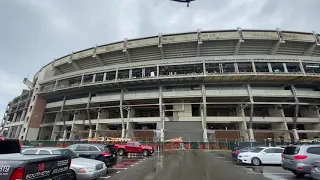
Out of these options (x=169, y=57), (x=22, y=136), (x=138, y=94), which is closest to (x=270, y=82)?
(x=169, y=57)

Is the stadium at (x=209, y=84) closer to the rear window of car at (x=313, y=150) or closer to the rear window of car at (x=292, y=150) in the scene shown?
the rear window of car at (x=292, y=150)

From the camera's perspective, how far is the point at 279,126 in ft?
100

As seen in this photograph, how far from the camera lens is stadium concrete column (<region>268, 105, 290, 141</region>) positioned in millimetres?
29297

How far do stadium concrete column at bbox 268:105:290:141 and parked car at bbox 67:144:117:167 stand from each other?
29.6 m

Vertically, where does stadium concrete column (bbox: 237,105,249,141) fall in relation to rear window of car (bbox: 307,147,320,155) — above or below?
above

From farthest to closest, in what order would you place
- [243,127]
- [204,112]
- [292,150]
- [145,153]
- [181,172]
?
[243,127] → [204,112] → [145,153] → [181,172] → [292,150]

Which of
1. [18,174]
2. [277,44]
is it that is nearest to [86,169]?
[18,174]

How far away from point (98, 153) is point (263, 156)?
10.9 meters

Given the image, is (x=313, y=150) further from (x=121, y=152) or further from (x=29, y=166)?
(x=121, y=152)

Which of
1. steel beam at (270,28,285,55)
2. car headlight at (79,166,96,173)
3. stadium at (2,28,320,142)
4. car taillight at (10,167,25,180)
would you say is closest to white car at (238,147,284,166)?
car headlight at (79,166,96,173)

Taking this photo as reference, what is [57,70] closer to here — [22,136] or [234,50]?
[22,136]

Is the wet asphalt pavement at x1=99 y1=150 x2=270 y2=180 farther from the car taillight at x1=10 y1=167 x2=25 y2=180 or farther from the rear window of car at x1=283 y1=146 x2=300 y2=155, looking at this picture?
the car taillight at x1=10 y1=167 x2=25 y2=180

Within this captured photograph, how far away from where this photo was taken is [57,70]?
43.8 metres

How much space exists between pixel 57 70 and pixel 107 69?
57.5 feet
